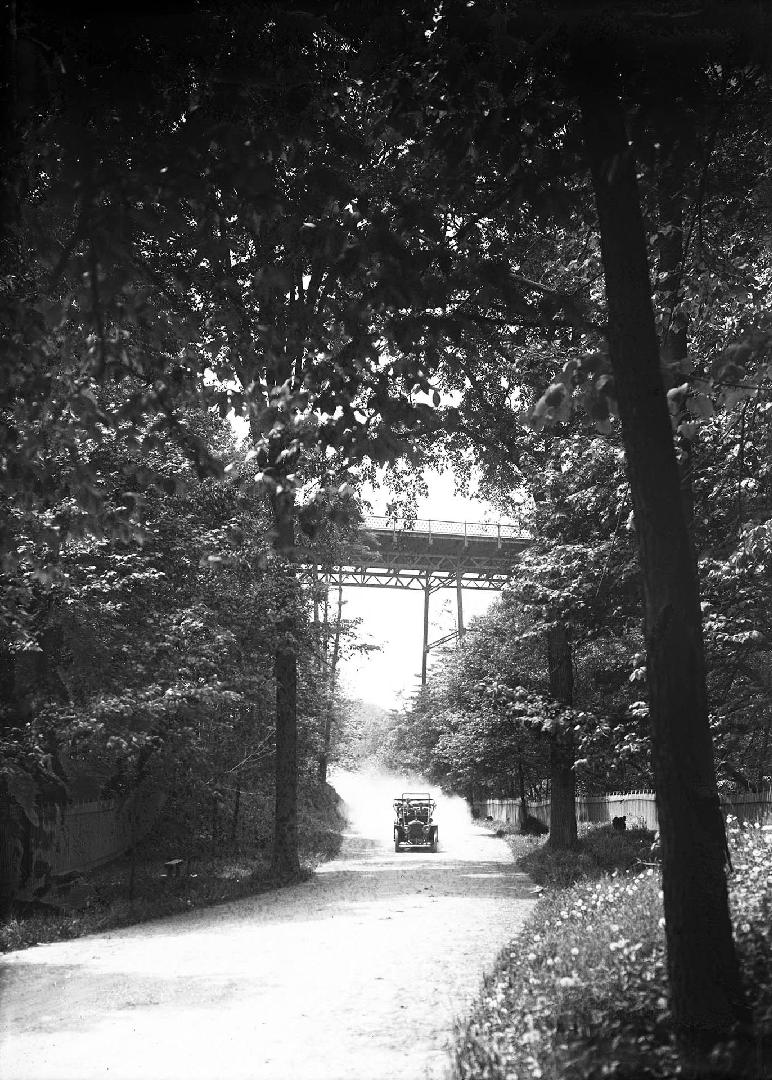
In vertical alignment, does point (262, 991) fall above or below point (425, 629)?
below

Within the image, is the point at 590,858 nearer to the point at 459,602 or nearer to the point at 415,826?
the point at 415,826

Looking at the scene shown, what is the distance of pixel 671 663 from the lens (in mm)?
5266

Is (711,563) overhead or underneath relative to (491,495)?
underneath

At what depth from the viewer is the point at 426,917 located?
47.4 feet

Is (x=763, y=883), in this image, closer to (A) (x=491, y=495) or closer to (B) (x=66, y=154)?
(B) (x=66, y=154)

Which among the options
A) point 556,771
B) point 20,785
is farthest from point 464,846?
point 20,785

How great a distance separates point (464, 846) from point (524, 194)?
107 ft

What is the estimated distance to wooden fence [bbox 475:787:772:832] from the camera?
17.0m

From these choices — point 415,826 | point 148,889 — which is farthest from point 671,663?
point 415,826

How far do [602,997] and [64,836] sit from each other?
16504 millimetres

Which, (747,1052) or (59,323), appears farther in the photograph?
(59,323)

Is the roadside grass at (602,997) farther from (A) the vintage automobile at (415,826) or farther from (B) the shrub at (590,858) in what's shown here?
(A) the vintage automobile at (415,826)

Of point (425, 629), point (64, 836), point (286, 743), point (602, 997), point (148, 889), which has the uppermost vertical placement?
point (425, 629)

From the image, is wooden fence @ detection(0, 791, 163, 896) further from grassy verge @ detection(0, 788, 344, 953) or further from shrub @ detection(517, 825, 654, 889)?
shrub @ detection(517, 825, 654, 889)
